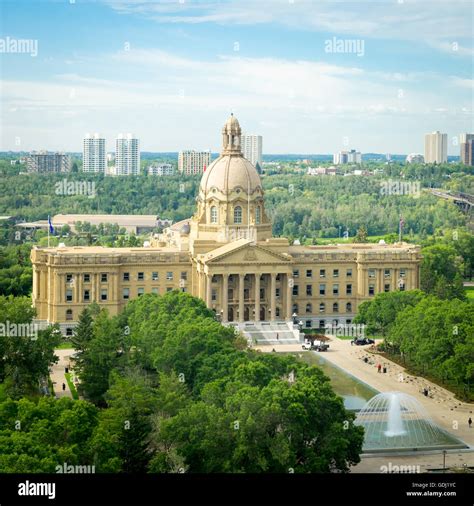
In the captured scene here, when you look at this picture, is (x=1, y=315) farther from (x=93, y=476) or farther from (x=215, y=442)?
(x=93, y=476)

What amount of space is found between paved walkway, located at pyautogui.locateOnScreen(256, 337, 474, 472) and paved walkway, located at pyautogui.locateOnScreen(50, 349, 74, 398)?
13608 millimetres

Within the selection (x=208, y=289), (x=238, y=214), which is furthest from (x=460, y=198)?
(x=208, y=289)

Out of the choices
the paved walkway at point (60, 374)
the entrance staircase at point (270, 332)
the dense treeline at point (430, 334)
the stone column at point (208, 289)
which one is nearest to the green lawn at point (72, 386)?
the paved walkway at point (60, 374)

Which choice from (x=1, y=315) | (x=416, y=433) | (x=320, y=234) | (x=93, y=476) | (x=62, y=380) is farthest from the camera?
(x=320, y=234)

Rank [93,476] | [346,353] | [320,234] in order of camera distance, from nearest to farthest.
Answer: [93,476] → [346,353] → [320,234]

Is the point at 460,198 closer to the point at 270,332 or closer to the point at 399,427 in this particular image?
the point at 270,332

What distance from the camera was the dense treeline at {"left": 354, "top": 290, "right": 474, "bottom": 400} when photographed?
51.1 meters

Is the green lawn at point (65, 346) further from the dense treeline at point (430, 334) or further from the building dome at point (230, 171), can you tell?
the dense treeline at point (430, 334)

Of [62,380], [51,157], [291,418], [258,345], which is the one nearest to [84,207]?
[51,157]

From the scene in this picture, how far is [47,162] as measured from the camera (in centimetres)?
17325

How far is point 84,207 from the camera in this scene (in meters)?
169

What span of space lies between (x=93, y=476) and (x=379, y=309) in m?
55.7

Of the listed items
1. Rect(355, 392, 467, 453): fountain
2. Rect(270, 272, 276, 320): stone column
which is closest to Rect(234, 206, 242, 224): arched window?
Rect(270, 272, 276, 320): stone column

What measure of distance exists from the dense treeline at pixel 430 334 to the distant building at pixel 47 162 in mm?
100265
